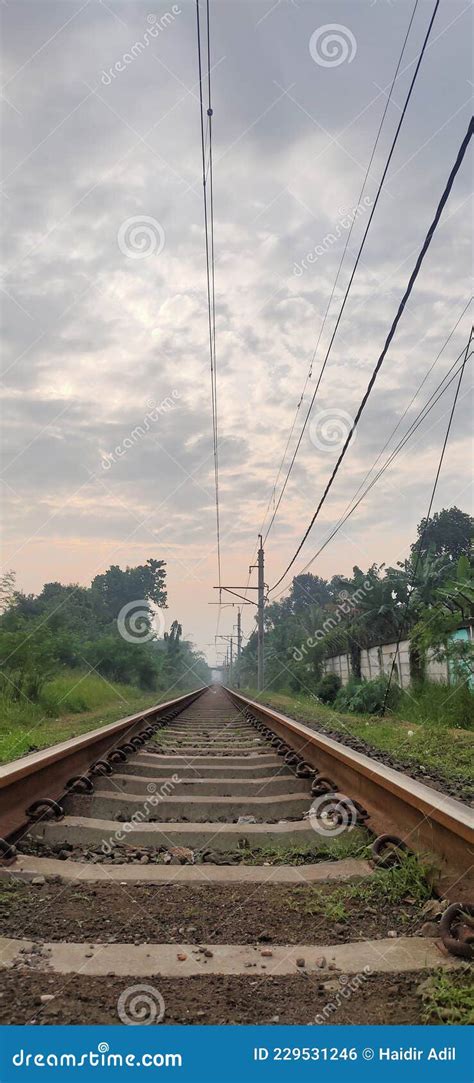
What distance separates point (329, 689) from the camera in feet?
69.1

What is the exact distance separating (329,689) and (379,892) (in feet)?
62.1

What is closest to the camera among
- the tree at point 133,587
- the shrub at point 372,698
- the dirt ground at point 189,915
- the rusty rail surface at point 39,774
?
the dirt ground at point 189,915

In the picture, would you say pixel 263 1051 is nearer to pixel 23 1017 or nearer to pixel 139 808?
pixel 23 1017

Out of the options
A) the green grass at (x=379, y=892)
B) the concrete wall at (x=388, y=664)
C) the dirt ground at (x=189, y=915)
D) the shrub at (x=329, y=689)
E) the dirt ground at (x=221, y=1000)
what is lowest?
the dirt ground at (x=189, y=915)

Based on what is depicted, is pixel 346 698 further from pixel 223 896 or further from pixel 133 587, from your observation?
pixel 133 587

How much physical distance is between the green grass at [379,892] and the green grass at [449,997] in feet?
1.80

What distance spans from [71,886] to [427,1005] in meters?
1.35

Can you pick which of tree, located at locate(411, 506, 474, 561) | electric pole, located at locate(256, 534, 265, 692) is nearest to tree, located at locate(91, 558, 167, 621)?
tree, located at locate(411, 506, 474, 561)

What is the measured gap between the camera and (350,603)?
2250 cm

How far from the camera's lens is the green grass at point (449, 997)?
156cm

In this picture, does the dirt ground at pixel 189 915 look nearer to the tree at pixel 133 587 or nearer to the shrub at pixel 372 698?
the shrub at pixel 372 698

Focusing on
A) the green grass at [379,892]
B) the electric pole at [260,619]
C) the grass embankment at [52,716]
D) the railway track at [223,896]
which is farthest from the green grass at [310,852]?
the electric pole at [260,619]

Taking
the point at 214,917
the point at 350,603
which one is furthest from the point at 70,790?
the point at 350,603

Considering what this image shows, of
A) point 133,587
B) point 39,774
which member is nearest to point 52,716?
point 39,774
